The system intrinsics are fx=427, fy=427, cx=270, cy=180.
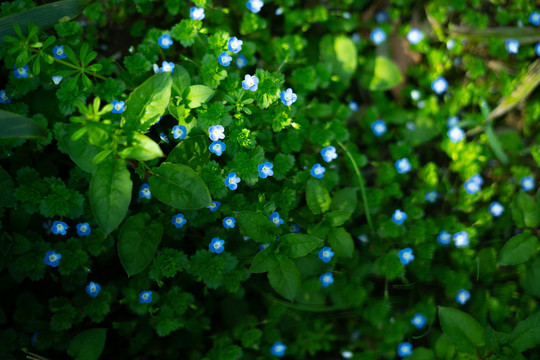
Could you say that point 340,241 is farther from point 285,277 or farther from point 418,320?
point 418,320

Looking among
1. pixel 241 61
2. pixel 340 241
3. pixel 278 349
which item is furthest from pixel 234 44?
pixel 278 349

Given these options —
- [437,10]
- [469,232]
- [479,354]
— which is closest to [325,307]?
[479,354]

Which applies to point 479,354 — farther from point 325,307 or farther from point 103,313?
point 103,313

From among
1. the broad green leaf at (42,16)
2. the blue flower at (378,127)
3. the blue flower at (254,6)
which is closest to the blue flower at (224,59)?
the blue flower at (254,6)

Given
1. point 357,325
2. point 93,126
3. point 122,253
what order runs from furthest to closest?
point 357,325, point 122,253, point 93,126

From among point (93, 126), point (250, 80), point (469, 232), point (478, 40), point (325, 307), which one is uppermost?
point (478, 40)

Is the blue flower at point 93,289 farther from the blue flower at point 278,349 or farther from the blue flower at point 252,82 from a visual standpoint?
the blue flower at point 252,82
